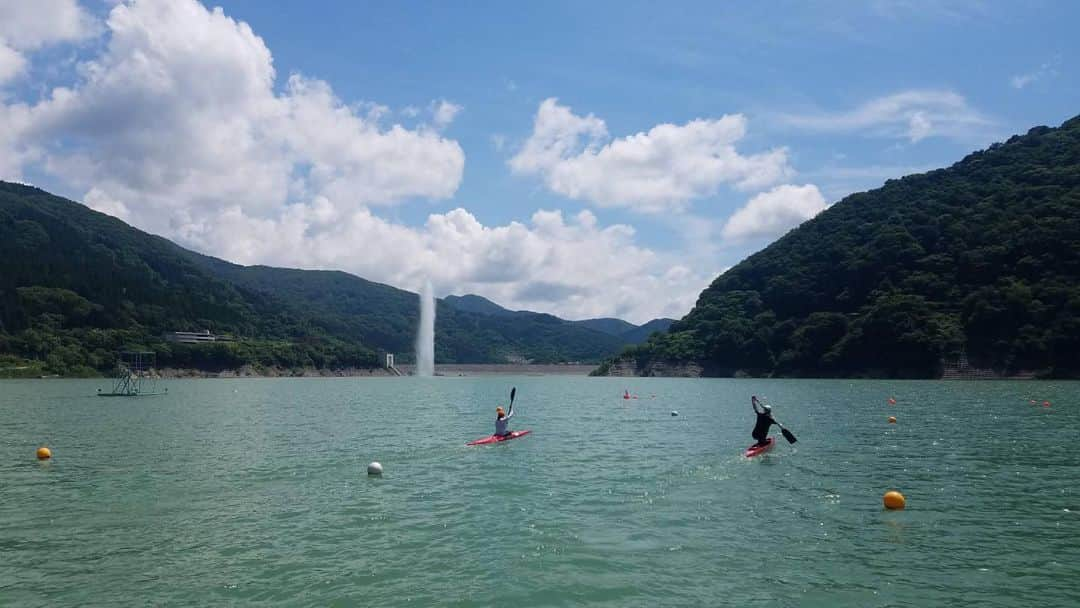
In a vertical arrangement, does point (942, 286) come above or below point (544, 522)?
above

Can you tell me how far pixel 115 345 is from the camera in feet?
607

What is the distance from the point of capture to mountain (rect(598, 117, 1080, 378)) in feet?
407

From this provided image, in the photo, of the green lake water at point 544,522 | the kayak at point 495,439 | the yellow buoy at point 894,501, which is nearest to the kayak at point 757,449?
the green lake water at point 544,522

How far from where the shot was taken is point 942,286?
145750 millimetres

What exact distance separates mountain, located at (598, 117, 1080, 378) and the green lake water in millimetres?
98007

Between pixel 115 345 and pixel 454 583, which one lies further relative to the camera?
pixel 115 345

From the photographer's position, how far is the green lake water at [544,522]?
14.5m

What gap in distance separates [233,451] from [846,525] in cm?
2743

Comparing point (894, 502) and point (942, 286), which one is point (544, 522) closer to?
point (894, 502)

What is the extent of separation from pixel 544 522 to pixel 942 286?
148 meters

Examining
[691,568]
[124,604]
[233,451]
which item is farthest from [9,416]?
[691,568]

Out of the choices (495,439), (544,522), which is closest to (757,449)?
(495,439)

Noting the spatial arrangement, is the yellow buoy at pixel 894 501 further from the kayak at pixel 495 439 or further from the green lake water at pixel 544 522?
the kayak at pixel 495 439

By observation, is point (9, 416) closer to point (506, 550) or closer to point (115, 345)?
point (506, 550)
